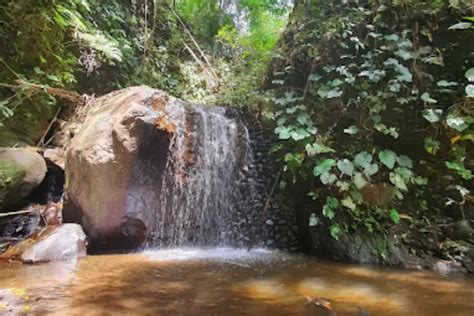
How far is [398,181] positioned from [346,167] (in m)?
0.58

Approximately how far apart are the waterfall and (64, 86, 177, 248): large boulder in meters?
0.31

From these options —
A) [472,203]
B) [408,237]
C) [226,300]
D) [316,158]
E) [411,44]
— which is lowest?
[226,300]

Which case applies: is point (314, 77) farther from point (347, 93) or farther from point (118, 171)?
point (118, 171)

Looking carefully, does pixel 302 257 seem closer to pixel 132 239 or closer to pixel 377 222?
pixel 377 222

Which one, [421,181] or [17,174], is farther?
[17,174]

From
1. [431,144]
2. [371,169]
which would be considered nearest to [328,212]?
[371,169]

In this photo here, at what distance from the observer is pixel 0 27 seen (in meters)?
4.88

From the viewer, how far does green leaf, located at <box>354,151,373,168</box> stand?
413cm

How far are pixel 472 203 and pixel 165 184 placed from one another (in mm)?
3634

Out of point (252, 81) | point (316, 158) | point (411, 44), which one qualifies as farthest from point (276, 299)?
point (252, 81)

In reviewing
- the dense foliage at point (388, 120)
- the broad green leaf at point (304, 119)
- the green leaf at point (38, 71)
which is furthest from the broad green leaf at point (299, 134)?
the green leaf at point (38, 71)

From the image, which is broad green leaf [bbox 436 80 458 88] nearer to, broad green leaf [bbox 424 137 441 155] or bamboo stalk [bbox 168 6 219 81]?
broad green leaf [bbox 424 137 441 155]

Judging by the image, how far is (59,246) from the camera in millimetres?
3846

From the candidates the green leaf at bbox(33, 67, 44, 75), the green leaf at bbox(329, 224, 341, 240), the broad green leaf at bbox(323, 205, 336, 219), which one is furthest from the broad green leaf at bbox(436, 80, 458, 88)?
the green leaf at bbox(33, 67, 44, 75)
